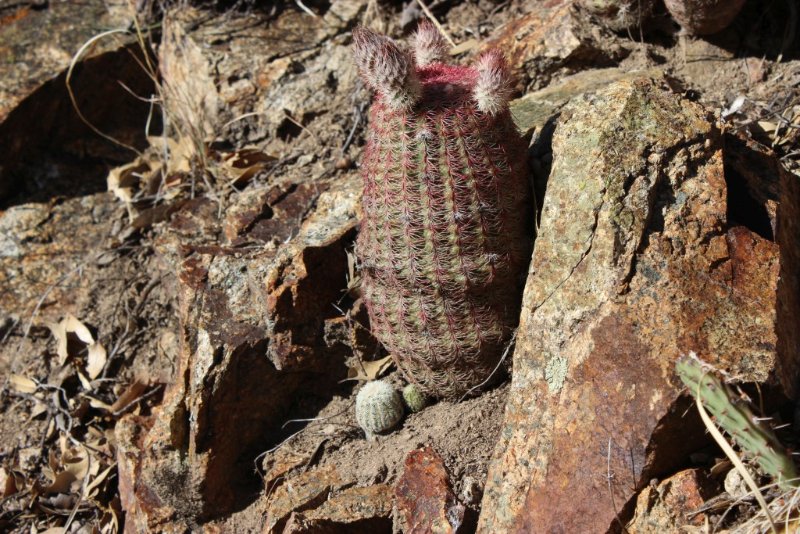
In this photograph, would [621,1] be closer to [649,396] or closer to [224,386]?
[649,396]

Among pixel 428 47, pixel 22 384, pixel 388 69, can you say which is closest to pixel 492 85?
pixel 388 69

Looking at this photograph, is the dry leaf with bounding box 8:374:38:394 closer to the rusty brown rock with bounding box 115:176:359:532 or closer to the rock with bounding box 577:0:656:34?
the rusty brown rock with bounding box 115:176:359:532

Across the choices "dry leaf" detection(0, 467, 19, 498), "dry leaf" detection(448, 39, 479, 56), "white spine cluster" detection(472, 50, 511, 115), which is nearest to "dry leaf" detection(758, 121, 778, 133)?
"white spine cluster" detection(472, 50, 511, 115)

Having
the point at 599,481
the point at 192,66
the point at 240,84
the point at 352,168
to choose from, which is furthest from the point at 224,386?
the point at 192,66

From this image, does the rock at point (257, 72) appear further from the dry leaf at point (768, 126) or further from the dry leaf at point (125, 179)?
the dry leaf at point (768, 126)

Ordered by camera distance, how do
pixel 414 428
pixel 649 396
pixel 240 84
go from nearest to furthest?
pixel 649 396
pixel 414 428
pixel 240 84

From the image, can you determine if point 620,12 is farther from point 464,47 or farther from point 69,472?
point 69,472

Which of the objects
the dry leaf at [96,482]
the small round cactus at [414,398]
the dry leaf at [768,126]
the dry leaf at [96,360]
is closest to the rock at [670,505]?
the small round cactus at [414,398]
